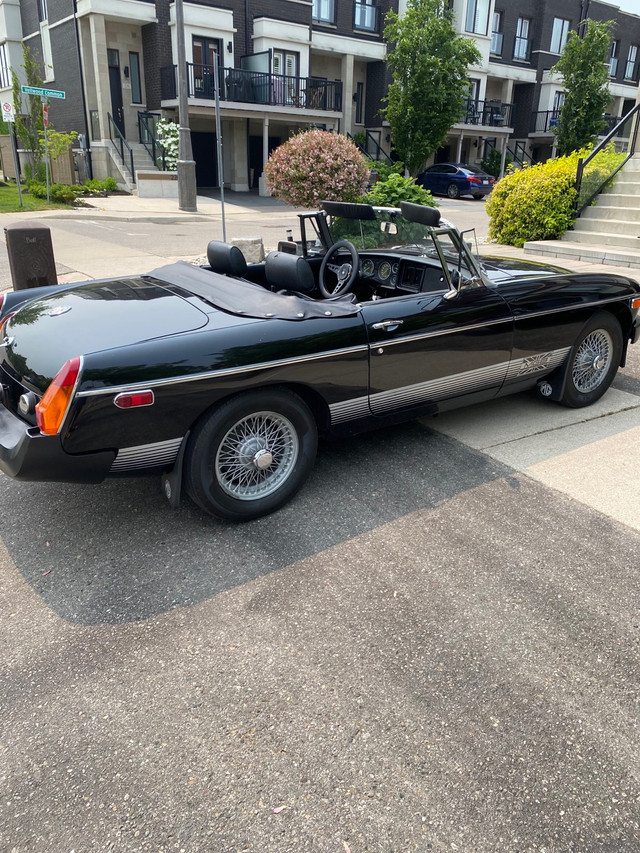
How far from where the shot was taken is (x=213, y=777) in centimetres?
219

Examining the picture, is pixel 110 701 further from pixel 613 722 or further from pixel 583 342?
pixel 583 342

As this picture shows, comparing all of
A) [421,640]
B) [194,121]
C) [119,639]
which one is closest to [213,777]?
[119,639]

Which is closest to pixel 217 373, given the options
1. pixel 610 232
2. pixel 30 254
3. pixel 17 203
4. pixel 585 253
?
pixel 30 254

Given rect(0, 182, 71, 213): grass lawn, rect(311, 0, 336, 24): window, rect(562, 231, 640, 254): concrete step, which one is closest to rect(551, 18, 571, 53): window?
rect(311, 0, 336, 24): window

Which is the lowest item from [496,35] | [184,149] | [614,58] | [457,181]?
[457,181]

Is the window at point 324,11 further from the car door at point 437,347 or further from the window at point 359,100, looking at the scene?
the car door at point 437,347

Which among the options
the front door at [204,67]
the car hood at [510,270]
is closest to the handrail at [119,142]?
the front door at [204,67]

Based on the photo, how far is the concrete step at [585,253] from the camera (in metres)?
11.0

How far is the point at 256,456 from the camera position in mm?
3537

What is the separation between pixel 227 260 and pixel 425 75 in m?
20.2

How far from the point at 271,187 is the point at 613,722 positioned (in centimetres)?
1053

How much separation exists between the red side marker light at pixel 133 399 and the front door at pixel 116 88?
1085 inches

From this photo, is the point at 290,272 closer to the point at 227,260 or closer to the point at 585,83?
the point at 227,260

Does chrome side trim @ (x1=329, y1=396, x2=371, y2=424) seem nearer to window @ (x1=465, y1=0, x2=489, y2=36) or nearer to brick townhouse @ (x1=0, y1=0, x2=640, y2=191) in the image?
brick townhouse @ (x1=0, y1=0, x2=640, y2=191)
